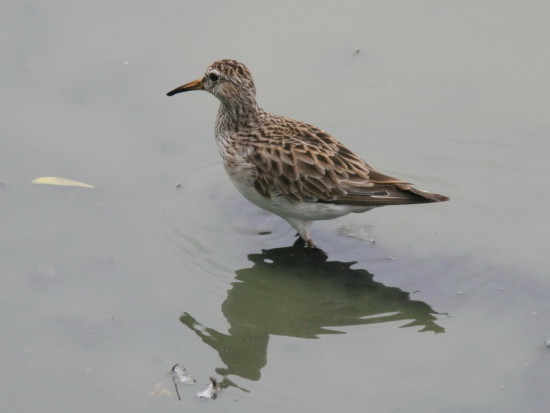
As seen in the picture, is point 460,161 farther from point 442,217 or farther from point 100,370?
point 100,370

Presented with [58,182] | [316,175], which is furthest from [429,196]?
[58,182]

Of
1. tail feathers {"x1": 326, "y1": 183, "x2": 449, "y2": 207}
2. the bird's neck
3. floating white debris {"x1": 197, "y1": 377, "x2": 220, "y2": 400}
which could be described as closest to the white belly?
tail feathers {"x1": 326, "y1": 183, "x2": 449, "y2": 207}

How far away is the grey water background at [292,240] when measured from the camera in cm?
897

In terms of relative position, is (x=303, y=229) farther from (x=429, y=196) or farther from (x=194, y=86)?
(x=194, y=86)

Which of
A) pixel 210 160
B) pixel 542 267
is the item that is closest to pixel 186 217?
pixel 210 160

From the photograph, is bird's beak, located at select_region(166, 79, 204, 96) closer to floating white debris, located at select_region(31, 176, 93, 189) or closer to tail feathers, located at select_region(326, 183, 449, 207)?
floating white debris, located at select_region(31, 176, 93, 189)

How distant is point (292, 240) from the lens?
35.6ft

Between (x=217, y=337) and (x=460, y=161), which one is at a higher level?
(x=460, y=161)

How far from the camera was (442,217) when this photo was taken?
11.1m

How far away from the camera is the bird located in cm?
1028

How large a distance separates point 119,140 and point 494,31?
486 cm

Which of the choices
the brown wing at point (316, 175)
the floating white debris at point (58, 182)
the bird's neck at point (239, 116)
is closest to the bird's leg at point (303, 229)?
the brown wing at point (316, 175)

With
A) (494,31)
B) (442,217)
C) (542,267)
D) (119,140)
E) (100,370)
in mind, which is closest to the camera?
(100,370)

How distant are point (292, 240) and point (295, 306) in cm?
109
